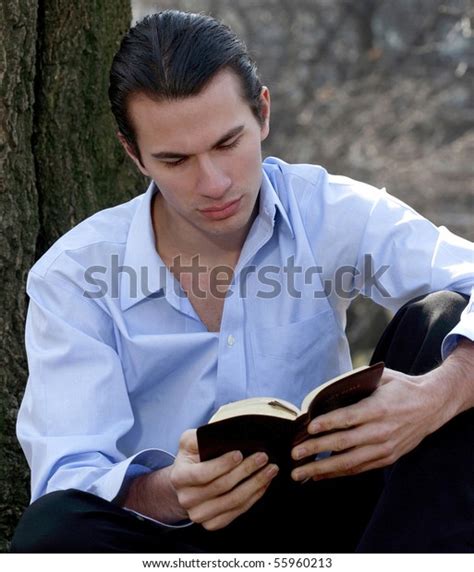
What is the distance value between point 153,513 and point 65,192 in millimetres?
1203

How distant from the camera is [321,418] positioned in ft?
7.68

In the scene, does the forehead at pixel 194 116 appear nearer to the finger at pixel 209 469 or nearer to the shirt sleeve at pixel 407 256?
the shirt sleeve at pixel 407 256

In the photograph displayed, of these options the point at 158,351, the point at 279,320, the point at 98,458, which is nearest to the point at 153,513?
the point at 98,458

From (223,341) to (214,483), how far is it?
1.70ft

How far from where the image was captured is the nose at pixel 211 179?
2.69 meters

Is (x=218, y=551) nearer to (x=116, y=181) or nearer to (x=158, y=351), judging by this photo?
(x=158, y=351)

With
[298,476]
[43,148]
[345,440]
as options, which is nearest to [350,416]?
[345,440]

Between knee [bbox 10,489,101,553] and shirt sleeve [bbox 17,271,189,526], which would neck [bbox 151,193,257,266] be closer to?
shirt sleeve [bbox 17,271,189,526]

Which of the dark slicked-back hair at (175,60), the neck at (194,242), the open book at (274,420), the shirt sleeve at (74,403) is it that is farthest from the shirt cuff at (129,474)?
the dark slicked-back hair at (175,60)

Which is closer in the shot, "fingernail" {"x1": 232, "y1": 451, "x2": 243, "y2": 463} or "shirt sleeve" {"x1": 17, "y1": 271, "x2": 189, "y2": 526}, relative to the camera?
"fingernail" {"x1": 232, "y1": 451, "x2": 243, "y2": 463}

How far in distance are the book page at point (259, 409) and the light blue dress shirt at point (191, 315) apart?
1.11 ft

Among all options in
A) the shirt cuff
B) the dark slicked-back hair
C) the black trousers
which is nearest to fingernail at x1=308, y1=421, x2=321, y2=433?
the black trousers

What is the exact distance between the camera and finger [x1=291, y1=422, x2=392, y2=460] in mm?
2373

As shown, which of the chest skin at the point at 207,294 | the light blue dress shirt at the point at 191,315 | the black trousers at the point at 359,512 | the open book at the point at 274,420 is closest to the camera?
the open book at the point at 274,420
